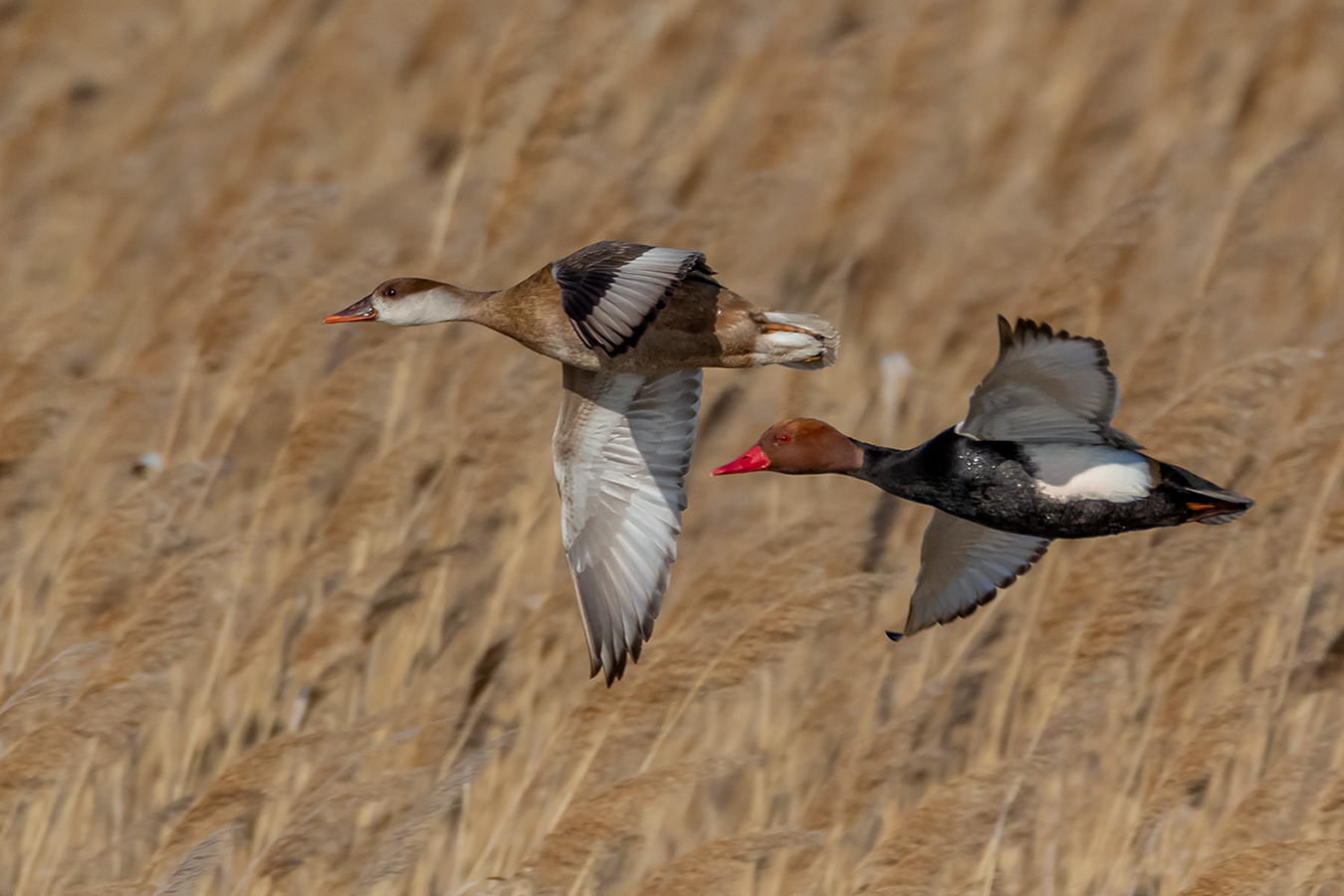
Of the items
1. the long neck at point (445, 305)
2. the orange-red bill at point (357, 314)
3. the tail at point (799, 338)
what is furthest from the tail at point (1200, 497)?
the orange-red bill at point (357, 314)

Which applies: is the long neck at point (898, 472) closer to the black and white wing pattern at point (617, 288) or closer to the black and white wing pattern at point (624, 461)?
the black and white wing pattern at point (617, 288)

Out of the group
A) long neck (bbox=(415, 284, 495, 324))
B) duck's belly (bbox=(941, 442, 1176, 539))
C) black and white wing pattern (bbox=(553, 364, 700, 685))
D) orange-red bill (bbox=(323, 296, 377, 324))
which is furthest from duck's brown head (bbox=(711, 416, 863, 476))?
orange-red bill (bbox=(323, 296, 377, 324))

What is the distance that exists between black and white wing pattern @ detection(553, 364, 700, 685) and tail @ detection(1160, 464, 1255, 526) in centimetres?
178

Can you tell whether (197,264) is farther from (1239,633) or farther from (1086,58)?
(1086,58)

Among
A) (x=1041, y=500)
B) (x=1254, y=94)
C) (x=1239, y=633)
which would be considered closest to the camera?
(x=1041, y=500)

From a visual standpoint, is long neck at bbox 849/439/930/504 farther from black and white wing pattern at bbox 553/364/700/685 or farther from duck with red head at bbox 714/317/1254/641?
black and white wing pattern at bbox 553/364/700/685

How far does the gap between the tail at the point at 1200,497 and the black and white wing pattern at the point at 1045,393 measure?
0.20 m

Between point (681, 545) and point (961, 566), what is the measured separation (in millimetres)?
1396

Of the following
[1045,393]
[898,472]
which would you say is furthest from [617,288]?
[1045,393]

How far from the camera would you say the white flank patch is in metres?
4.92

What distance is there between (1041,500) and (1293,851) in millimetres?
1328

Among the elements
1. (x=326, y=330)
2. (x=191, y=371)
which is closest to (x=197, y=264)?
(x=191, y=371)

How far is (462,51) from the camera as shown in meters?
9.48

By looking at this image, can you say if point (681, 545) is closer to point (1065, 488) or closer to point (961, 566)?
point (961, 566)
